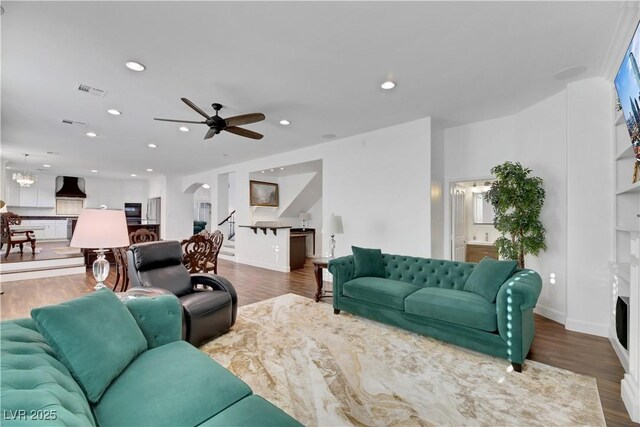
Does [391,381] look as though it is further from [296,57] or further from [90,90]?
[90,90]

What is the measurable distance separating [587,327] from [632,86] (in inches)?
103

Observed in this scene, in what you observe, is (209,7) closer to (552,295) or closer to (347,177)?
(347,177)

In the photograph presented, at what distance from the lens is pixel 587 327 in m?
3.22

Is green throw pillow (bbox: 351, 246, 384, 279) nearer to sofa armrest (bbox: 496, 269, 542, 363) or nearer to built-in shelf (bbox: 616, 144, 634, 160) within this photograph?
sofa armrest (bbox: 496, 269, 542, 363)

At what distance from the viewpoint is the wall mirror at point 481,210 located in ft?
19.9

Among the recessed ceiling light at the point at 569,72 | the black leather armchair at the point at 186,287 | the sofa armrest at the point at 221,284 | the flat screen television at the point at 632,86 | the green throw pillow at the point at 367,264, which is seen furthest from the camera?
the green throw pillow at the point at 367,264

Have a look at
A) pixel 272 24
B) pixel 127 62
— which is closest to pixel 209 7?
pixel 272 24

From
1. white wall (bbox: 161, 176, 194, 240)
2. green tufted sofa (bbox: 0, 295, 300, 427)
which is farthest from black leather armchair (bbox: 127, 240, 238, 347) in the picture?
white wall (bbox: 161, 176, 194, 240)

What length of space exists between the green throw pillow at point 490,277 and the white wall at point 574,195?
112 centimetres

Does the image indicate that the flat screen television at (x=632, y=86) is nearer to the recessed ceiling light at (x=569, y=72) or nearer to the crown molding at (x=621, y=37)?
the crown molding at (x=621, y=37)

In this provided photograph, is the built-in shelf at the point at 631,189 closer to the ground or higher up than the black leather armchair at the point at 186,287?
higher up

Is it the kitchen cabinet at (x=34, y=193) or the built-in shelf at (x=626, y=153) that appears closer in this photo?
the built-in shelf at (x=626, y=153)

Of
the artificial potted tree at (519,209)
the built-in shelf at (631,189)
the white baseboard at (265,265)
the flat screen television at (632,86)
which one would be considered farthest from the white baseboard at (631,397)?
the white baseboard at (265,265)

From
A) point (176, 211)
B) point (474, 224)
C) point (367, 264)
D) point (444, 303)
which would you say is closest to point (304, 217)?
point (474, 224)
